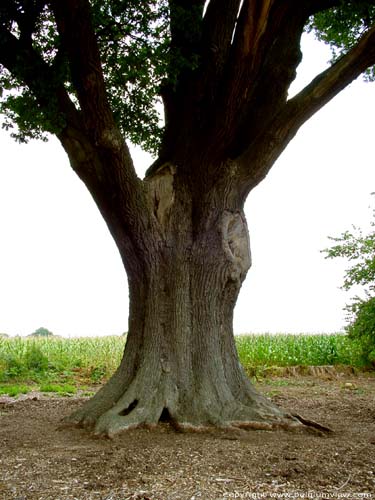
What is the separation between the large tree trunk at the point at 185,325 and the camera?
5570mm

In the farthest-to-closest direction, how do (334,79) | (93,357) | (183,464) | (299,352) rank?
(299,352) < (93,357) < (334,79) < (183,464)

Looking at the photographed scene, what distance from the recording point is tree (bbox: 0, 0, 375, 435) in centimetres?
574

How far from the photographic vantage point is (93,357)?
517 inches

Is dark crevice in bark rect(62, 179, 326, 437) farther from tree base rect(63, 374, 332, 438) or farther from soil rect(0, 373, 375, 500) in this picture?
soil rect(0, 373, 375, 500)

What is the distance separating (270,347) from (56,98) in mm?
9750

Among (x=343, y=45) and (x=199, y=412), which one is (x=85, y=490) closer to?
(x=199, y=412)

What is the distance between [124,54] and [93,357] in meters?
8.15

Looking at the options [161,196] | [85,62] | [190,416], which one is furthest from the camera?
[161,196]

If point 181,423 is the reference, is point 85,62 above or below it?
above

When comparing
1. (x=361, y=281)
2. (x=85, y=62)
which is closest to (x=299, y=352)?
(x=361, y=281)

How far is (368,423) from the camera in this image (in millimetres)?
6348

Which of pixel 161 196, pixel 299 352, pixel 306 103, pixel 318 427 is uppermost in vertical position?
pixel 306 103

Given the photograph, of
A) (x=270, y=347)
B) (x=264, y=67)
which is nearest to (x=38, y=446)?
(x=264, y=67)

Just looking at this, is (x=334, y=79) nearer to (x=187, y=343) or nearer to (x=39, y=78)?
(x=39, y=78)
